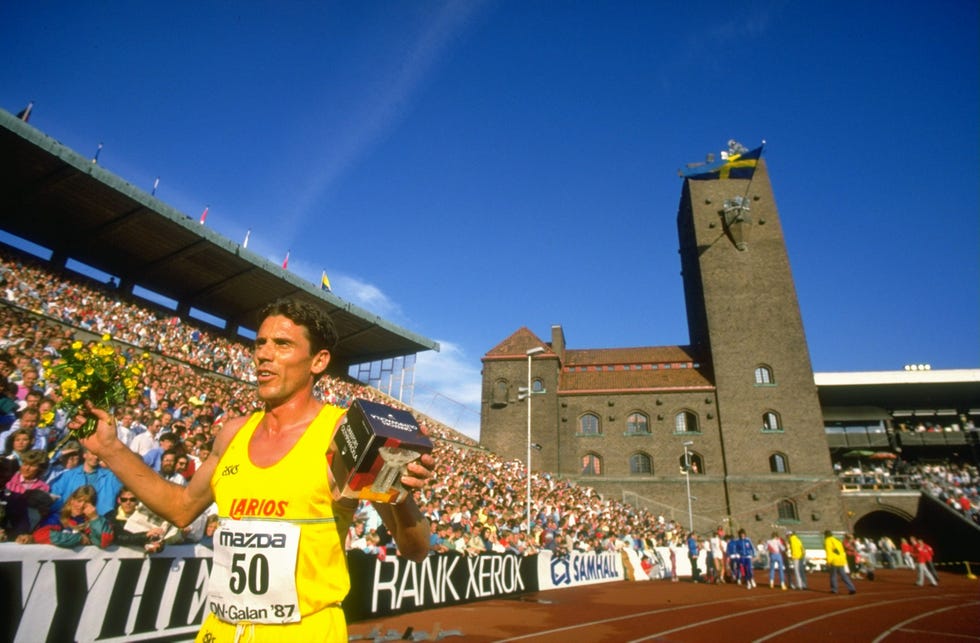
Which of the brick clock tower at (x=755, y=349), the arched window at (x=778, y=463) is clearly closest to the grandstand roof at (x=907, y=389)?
the brick clock tower at (x=755, y=349)

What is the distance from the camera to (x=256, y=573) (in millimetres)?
2006

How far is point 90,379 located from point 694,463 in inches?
1548

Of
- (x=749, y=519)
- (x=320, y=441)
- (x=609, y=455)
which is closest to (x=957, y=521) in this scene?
(x=749, y=519)

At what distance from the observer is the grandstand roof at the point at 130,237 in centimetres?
1922

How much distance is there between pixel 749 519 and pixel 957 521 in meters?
10.6

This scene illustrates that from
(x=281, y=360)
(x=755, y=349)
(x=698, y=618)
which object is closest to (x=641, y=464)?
(x=755, y=349)

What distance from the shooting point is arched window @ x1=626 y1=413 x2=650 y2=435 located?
126ft

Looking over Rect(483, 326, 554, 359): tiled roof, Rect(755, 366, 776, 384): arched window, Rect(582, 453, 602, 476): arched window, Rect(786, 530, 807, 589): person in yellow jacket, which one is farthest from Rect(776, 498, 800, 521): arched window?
Rect(483, 326, 554, 359): tiled roof

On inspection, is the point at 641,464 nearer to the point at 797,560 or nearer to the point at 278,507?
the point at 797,560

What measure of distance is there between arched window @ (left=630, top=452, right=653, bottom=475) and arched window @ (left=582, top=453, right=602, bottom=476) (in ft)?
8.04

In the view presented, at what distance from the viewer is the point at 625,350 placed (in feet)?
150

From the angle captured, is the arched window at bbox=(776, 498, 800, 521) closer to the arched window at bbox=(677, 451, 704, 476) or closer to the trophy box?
the arched window at bbox=(677, 451, 704, 476)

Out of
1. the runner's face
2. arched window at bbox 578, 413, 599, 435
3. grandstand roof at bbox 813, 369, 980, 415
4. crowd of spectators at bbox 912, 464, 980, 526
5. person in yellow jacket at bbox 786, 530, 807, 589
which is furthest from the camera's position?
grandstand roof at bbox 813, 369, 980, 415

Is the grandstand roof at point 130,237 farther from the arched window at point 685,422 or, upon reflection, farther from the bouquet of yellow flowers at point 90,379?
the arched window at point 685,422
